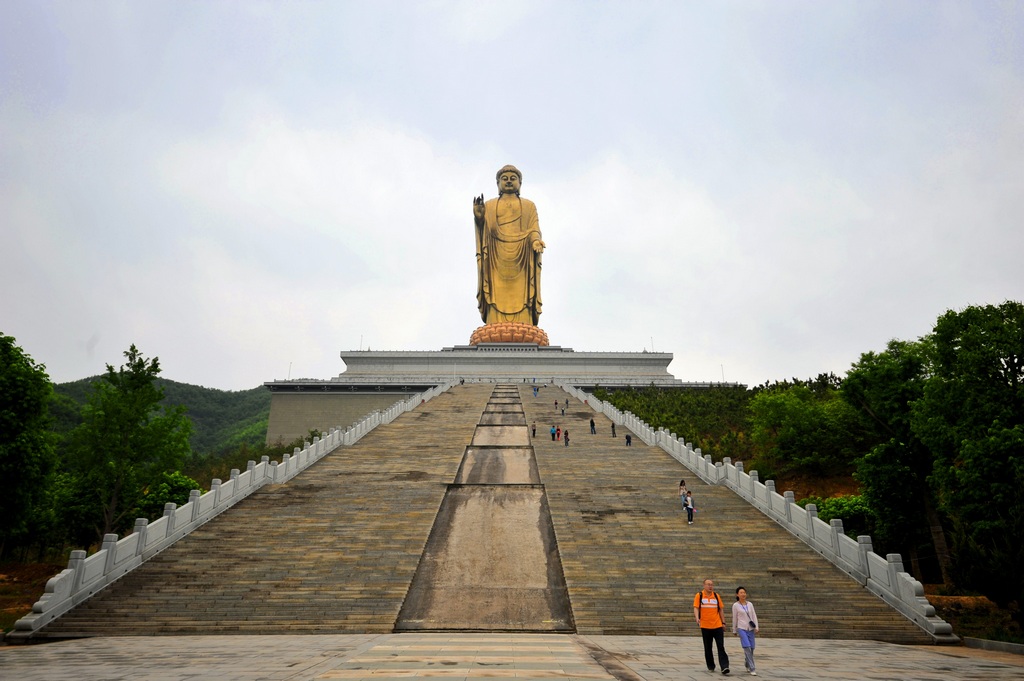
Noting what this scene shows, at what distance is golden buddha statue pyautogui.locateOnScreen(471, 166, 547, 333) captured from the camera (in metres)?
45.4

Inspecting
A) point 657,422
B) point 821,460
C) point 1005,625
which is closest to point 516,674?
point 1005,625

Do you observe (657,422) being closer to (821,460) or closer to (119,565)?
(821,460)

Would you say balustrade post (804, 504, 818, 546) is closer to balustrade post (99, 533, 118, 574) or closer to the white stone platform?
balustrade post (99, 533, 118, 574)

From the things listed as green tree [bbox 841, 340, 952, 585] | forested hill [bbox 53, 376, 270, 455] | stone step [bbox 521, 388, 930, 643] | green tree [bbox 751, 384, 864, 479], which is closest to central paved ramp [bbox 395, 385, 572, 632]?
stone step [bbox 521, 388, 930, 643]

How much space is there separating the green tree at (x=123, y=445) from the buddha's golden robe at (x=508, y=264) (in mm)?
28545

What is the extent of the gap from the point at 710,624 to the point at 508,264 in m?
40.0

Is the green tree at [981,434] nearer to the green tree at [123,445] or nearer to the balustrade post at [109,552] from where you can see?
the balustrade post at [109,552]

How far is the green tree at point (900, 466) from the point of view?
14.7 m

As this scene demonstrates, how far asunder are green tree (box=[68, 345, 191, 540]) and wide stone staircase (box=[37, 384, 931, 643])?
4652 mm

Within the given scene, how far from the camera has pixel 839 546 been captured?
1099 cm

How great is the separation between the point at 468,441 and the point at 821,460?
1116 cm

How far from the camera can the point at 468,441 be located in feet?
69.4

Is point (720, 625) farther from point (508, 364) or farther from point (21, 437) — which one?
point (508, 364)

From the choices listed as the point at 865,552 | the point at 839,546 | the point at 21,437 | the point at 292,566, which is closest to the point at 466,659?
the point at 292,566
